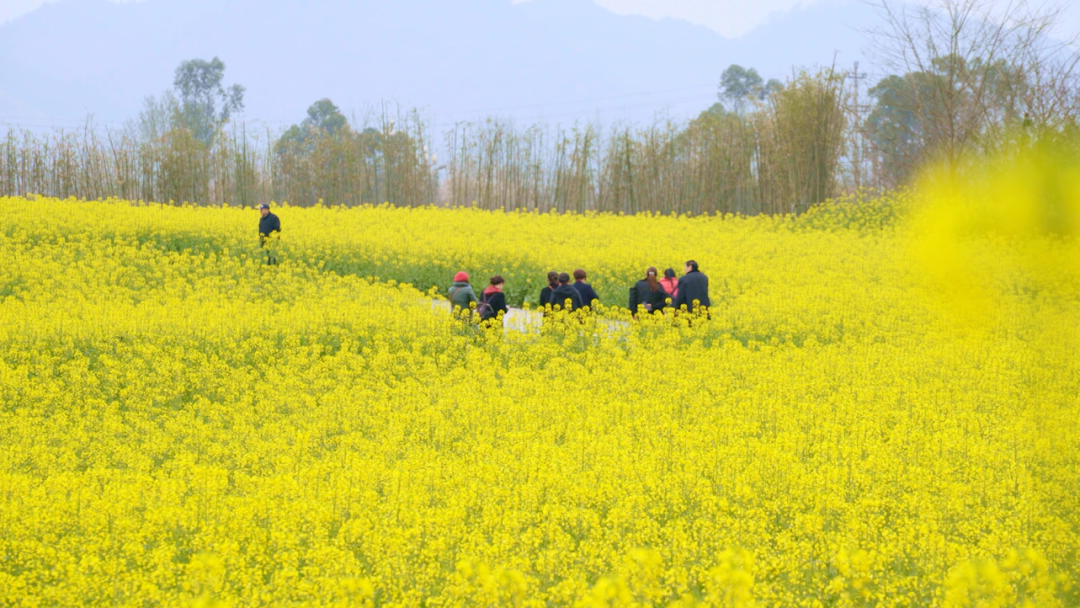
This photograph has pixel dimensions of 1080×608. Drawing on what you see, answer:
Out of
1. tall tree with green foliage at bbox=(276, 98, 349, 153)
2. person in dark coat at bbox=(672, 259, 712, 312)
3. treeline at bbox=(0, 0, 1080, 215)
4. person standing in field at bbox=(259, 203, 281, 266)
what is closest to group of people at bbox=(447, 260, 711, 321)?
person in dark coat at bbox=(672, 259, 712, 312)

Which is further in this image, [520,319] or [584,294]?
[520,319]

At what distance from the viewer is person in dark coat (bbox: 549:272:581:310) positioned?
14078 mm

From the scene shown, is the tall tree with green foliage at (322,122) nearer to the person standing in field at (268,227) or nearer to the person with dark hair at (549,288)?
the person standing in field at (268,227)

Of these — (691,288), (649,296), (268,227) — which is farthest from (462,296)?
(268,227)

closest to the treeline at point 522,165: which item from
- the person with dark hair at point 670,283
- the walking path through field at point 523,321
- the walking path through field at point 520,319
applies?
the walking path through field at point 520,319

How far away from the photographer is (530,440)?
8.28 metres

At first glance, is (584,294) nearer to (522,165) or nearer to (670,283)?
(670,283)

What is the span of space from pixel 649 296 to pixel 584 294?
1074 millimetres

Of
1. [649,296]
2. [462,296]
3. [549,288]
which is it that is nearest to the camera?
[462,296]

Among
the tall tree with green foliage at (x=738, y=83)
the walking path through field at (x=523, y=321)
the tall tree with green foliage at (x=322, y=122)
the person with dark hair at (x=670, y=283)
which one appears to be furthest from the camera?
the tall tree with green foliage at (x=738, y=83)

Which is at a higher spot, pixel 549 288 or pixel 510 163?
pixel 510 163

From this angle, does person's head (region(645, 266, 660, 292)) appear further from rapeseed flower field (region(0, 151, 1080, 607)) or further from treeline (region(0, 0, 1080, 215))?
treeline (region(0, 0, 1080, 215))

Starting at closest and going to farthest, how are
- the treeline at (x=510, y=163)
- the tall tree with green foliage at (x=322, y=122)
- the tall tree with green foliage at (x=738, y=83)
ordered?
the treeline at (x=510, y=163) → the tall tree with green foliage at (x=322, y=122) → the tall tree with green foliage at (x=738, y=83)

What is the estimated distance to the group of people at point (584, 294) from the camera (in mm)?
13852
